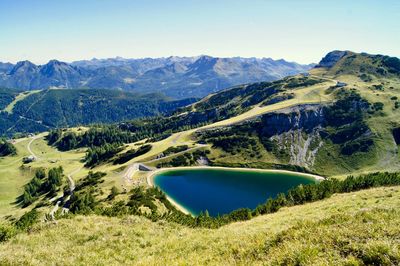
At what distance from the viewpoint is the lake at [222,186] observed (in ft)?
444

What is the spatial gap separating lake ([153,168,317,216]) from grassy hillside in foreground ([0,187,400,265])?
3865 inches

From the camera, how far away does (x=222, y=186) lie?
161625 mm

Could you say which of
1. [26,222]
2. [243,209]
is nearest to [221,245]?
[26,222]

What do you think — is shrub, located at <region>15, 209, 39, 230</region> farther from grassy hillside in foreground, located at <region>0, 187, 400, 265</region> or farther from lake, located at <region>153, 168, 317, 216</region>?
lake, located at <region>153, 168, 317, 216</region>

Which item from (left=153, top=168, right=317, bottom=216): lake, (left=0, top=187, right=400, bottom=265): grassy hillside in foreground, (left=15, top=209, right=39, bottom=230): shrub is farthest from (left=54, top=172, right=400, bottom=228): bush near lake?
(left=153, top=168, right=317, bottom=216): lake

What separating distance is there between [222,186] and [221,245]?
14169 centimetres

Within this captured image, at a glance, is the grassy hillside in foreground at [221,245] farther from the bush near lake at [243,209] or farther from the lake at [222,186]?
the lake at [222,186]

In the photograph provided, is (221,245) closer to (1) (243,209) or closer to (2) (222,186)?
(1) (243,209)

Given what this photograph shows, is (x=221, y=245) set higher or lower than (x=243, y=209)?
higher

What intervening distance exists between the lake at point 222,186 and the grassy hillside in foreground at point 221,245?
98.2 metres

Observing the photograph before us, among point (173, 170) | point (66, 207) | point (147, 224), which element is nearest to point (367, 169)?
point (173, 170)

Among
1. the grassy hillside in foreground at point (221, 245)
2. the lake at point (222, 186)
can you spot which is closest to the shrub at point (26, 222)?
the grassy hillside in foreground at point (221, 245)

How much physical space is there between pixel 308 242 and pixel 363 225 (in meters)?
4.12

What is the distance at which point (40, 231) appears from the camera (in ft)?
98.4
